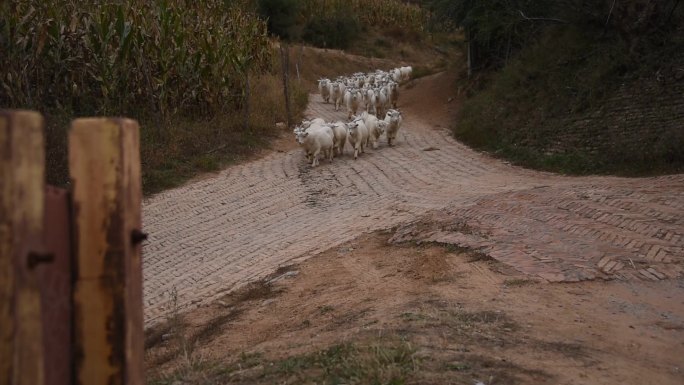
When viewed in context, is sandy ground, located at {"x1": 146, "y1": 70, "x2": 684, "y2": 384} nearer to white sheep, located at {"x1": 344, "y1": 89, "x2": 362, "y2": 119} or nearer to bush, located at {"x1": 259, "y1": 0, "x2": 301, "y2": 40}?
white sheep, located at {"x1": 344, "y1": 89, "x2": 362, "y2": 119}

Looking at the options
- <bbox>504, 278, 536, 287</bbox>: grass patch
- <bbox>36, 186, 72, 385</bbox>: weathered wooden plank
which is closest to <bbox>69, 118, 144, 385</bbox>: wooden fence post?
<bbox>36, 186, 72, 385</bbox>: weathered wooden plank

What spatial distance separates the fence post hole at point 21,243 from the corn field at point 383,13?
5340 cm

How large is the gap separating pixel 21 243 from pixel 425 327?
3542 mm

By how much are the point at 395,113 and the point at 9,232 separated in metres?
17.3

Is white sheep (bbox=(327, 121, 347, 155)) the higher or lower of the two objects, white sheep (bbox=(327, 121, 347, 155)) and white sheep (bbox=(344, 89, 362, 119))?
the higher

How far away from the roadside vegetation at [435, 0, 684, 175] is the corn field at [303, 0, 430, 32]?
32.3 m

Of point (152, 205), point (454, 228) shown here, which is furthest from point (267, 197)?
point (454, 228)

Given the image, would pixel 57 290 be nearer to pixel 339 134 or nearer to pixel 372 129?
pixel 339 134

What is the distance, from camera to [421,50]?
2206 inches

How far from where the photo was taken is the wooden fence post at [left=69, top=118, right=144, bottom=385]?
9.22 ft

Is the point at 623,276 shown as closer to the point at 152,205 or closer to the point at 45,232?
the point at 45,232

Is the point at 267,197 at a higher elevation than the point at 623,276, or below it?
below

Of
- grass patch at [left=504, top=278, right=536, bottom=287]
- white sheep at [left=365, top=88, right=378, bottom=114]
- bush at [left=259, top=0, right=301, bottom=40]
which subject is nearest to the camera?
grass patch at [left=504, top=278, right=536, bottom=287]

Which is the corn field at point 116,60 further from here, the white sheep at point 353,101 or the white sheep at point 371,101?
the white sheep at point 371,101
